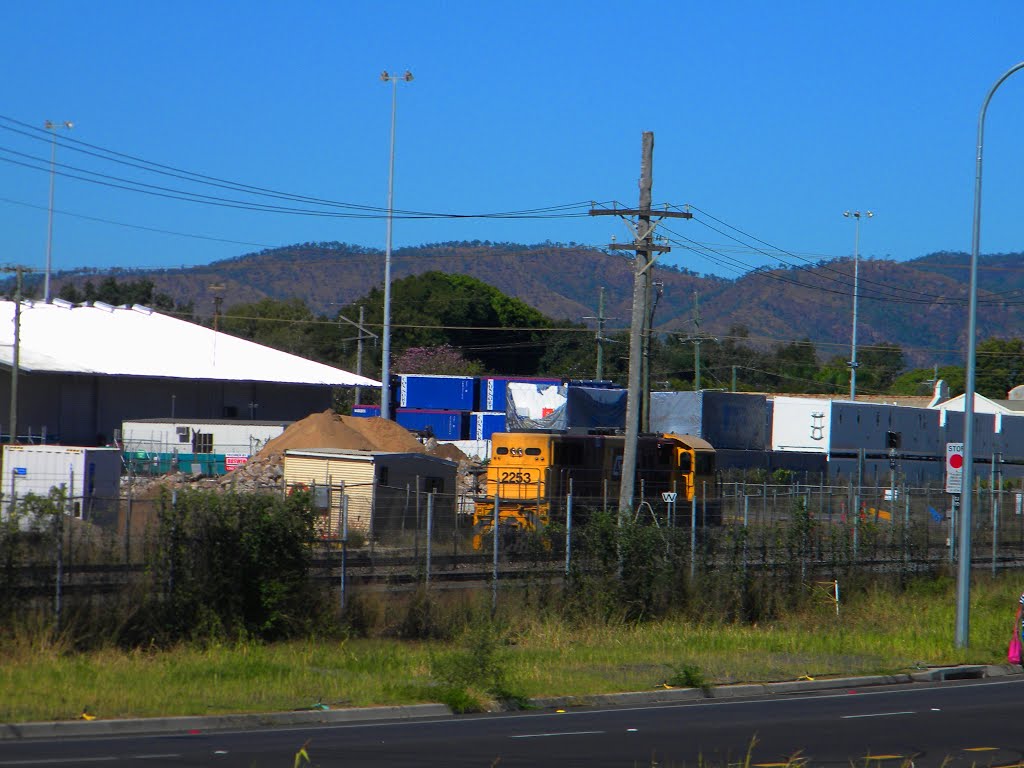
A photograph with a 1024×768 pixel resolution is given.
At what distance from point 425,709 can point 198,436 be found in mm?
39911

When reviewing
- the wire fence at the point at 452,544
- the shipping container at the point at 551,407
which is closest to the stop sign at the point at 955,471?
the wire fence at the point at 452,544

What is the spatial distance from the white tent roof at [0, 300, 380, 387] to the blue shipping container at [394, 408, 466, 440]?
4715mm

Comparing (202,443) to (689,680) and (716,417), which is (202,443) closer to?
(716,417)

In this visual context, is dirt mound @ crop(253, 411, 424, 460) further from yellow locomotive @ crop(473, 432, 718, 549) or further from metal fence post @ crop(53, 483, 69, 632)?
metal fence post @ crop(53, 483, 69, 632)

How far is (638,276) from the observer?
2928cm

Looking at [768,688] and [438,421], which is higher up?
[438,421]

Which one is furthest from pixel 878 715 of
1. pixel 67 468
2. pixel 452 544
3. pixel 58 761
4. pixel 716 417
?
pixel 716 417

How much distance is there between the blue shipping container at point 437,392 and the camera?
229 feet

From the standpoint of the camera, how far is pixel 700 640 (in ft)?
68.5

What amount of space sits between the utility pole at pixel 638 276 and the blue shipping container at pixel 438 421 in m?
39.7

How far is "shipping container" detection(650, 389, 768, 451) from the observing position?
2100 inches

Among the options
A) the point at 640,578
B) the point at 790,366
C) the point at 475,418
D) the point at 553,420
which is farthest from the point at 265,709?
the point at 790,366

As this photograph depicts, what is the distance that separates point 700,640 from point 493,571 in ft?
12.4

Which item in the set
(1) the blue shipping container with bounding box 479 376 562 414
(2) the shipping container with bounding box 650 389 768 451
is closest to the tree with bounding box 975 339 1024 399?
(1) the blue shipping container with bounding box 479 376 562 414
